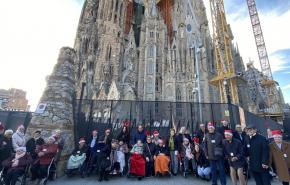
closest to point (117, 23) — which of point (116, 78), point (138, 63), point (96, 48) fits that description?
point (96, 48)

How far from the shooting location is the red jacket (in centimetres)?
587

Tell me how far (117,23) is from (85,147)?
1358 inches

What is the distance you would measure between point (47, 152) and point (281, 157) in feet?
22.5

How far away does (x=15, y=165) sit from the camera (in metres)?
5.12

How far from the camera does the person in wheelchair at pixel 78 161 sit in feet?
21.9

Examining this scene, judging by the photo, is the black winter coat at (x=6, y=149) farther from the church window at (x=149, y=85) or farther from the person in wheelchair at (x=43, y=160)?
the church window at (x=149, y=85)

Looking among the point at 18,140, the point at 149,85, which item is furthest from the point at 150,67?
the point at 18,140

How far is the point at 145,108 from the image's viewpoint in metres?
9.38

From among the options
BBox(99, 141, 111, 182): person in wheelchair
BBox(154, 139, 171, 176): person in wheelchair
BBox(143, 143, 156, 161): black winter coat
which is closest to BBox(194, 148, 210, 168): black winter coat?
BBox(154, 139, 171, 176): person in wheelchair

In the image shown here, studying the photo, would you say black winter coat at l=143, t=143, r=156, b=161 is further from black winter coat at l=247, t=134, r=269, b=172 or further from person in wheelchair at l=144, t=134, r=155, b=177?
black winter coat at l=247, t=134, r=269, b=172

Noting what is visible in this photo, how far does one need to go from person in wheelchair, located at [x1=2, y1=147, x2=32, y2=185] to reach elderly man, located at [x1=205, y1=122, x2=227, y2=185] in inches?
218

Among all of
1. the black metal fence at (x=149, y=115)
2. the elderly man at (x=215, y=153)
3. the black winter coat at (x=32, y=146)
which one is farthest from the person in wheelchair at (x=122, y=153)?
the elderly man at (x=215, y=153)

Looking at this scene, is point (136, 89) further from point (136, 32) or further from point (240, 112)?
point (240, 112)

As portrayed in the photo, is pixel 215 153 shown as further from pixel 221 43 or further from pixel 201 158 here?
pixel 221 43
